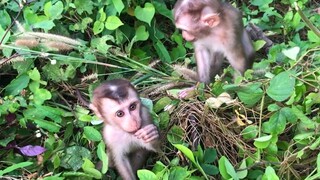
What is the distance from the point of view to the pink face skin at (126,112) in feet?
12.2

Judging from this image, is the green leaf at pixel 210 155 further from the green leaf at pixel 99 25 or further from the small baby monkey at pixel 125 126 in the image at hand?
the green leaf at pixel 99 25

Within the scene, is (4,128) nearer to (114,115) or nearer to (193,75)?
(114,115)

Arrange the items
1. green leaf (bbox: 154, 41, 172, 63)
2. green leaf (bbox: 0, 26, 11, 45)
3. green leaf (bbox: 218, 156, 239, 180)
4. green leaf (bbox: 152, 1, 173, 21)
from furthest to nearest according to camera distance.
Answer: green leaf (bbox: 152, 1, 173, 21) → green leaf (bbox: 154, 41, 172, 63) → green leaf (bbox: 0, 26, 11, 45) → green leaf (bbox: 218, 156, 239, 180)

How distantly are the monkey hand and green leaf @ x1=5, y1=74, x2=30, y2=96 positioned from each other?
991 mm

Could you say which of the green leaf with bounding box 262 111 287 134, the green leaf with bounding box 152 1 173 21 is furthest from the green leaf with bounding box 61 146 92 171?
the green leaf with bounding box 152 1 173 21

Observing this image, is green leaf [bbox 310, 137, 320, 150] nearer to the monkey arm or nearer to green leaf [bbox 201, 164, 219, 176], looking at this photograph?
green leaf [bbox 201, 164, 219, 176]

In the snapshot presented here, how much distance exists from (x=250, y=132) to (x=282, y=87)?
1.23 feet

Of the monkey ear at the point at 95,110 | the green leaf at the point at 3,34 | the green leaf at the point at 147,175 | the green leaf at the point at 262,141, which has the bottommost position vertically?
the green leaf at the point at 262,141

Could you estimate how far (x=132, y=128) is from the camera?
3.71 metres

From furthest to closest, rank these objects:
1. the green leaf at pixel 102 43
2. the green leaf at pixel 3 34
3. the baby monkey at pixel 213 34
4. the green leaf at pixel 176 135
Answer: the green leaf at pixel 102 43 → the green leaf at pixel 3 34 → the baby monkey at pixel 213 34 → the green leaf at pixel 176 135

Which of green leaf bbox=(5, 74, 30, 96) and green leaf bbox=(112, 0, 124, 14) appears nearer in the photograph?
green leaf bbox=(5, 74, 30, 96)

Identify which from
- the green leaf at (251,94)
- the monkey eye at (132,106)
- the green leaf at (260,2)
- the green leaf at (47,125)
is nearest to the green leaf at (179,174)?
the monkey eye at (132,106)

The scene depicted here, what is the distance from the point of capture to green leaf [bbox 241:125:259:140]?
3.72 metres

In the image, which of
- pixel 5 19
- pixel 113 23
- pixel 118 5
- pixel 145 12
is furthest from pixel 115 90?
pixel 5 19
